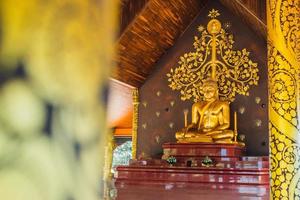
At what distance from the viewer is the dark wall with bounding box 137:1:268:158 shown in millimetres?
6121

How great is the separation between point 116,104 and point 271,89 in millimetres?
5179

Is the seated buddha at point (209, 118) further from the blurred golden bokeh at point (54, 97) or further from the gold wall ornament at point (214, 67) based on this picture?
the blurred golden bokeh at point (54, 97)

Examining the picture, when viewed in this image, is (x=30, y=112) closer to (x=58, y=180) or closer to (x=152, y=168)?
(x=58, y=180)

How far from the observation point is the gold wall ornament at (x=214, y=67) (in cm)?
629

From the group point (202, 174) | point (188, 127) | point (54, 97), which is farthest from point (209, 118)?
point (54, 97)

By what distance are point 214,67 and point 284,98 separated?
3.82 metres

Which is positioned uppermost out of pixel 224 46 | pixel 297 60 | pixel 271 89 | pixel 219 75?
pixel 224 46

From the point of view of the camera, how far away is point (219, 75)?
21.2ft

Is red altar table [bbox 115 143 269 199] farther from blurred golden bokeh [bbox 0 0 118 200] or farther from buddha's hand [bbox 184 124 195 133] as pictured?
blurred golden bokeh [bbox 0 0 118 200]

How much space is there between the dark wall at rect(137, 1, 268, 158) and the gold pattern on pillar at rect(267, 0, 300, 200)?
3435 mm

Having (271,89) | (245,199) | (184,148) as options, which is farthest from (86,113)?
(184,148)

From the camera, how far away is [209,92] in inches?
241

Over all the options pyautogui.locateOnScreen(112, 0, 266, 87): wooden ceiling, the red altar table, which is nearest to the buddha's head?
the red altar table

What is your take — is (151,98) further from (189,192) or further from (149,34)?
(189,192)
